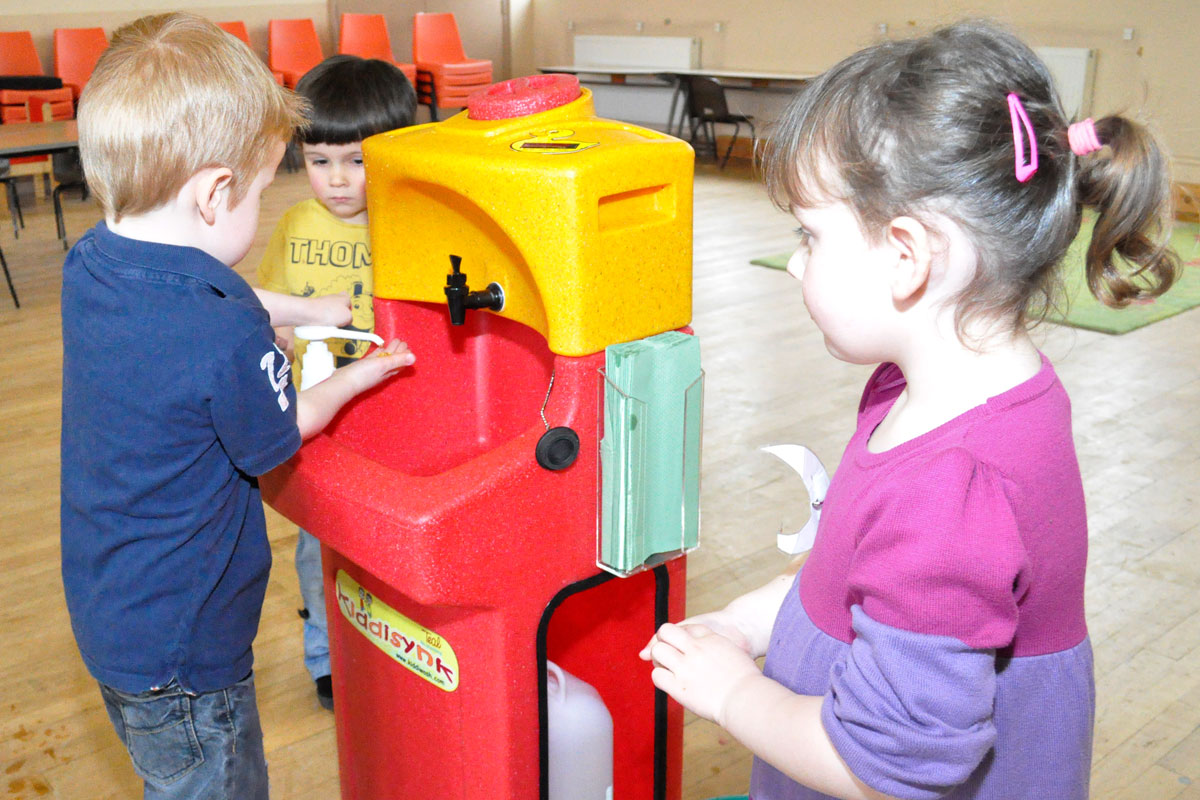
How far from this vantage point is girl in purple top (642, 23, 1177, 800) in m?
0.64

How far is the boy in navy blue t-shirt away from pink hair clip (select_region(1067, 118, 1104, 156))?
2.19 feet

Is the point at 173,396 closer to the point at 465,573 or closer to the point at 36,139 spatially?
the point at 465,573

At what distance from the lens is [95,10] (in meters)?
6.68

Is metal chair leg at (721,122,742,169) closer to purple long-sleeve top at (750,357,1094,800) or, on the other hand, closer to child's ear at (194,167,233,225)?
child's ear at (194,167,233,225)

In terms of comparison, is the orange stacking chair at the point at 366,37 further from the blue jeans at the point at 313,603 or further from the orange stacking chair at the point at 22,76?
the blue jeans at the point at 313,603

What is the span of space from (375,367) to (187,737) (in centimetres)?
41

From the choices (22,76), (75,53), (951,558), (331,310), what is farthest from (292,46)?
(951,558)

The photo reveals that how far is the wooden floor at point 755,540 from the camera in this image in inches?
63.9

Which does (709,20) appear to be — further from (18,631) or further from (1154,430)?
(18,631)

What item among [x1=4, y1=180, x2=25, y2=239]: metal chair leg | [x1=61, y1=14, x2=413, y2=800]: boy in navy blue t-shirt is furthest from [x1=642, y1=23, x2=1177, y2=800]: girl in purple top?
[x1=4, y1=180, x2=25, y2=239]: metal chair leg

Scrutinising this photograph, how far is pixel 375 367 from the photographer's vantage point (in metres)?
1.15

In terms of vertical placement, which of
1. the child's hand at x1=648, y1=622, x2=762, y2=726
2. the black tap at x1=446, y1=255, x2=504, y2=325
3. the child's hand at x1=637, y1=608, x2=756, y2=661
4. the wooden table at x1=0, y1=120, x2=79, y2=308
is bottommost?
the child's hand at x1=637, y1=608, x2=756, y2=661

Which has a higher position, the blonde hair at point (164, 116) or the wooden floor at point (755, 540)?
the blonde hair at point (164, 116)

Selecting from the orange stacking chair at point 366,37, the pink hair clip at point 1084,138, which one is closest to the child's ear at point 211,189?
the pink hair clip at point 1084,138
